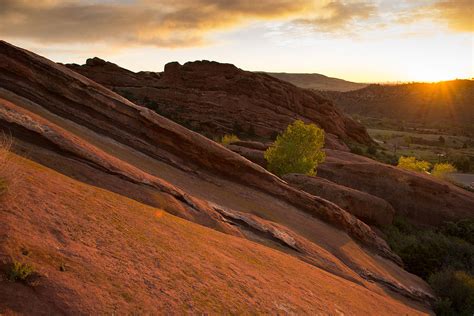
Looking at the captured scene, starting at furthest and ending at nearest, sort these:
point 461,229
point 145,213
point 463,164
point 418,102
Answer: point 418,102, point 463,164, point 461,229, point 145,213

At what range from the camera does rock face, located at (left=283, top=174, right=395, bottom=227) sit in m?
24.4

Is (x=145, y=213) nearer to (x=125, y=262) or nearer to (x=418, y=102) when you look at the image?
(x=125, y=262)

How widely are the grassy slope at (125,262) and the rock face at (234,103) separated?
171 ft

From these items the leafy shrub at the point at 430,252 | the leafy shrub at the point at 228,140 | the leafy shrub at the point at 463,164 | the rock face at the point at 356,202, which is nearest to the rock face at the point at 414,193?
the leafy shrub at the point at 430,252

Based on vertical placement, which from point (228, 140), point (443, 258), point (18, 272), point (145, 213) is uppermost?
point (18, 272)

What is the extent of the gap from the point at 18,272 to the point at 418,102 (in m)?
177

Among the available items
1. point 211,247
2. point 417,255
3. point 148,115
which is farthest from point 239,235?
point 417,255

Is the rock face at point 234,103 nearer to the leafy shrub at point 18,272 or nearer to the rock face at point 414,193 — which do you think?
the rock face at point 414,193

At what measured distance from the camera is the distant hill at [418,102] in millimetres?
146375

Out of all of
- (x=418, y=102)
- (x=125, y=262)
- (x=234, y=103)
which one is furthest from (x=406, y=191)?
(x=418, y=102)

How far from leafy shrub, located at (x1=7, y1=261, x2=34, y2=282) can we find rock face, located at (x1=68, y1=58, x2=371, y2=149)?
56806 mm

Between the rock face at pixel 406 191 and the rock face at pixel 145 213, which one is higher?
the rock face at pixel 145 213

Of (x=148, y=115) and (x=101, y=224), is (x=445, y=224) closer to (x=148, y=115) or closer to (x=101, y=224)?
(x=148, y=115)

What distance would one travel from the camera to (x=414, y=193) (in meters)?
28.9
